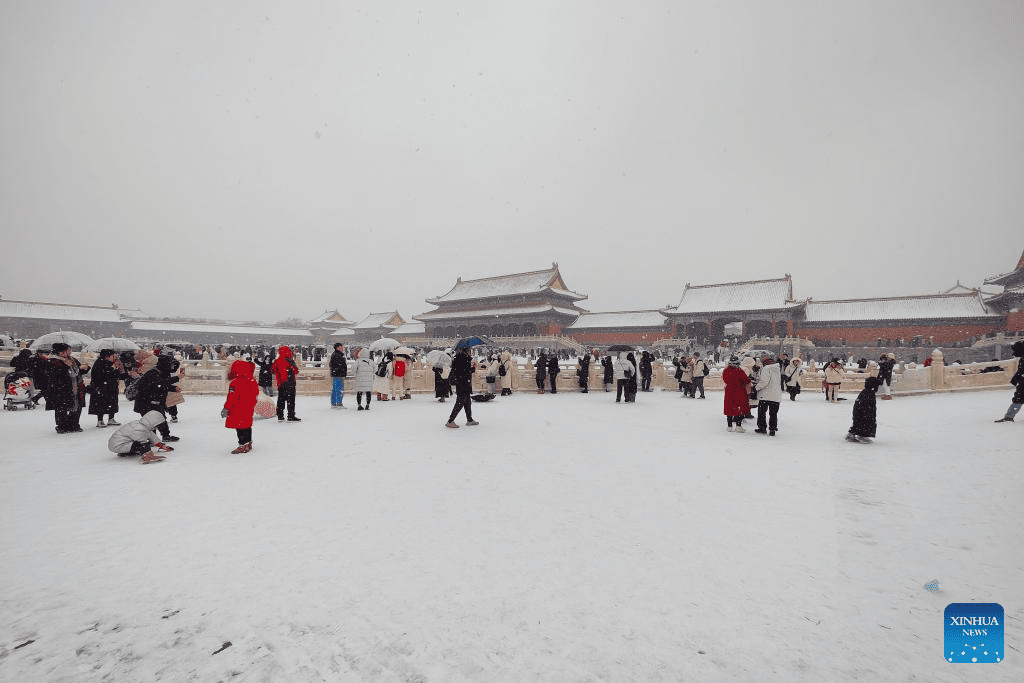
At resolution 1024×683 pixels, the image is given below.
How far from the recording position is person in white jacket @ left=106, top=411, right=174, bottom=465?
16.7 ft

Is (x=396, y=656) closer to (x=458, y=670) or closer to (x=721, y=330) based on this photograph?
(x=458, y=670)

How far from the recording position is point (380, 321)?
56531mm

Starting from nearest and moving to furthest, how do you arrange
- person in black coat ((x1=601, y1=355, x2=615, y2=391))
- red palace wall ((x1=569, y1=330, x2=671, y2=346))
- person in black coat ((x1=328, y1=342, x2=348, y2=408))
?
person in black coat ((x1=328, y1=342, x2=348, y2=408)) < person in black coat ((x1=601, y1=355, x2=615, y2=391)) < red palace wall ((x1=569, y1=330, x2=671, y2=346))

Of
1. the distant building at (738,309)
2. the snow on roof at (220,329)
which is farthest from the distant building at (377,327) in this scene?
the distant building at (738,309)

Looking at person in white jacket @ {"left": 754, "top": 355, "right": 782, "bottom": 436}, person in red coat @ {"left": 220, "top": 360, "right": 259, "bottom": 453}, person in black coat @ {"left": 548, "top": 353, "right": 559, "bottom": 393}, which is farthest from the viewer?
person in black coat @ {"left": 548, "top": 353, "right": 559, "bottom": 393}

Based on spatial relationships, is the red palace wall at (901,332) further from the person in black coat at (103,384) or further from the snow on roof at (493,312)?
the person in black coat at (103,384)

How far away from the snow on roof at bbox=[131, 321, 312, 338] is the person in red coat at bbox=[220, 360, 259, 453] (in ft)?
184

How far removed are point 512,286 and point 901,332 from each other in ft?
100

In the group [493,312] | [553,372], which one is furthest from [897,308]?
[553,372]

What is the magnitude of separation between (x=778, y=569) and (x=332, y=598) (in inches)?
101

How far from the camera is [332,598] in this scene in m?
2.35

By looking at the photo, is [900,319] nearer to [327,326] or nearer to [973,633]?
[973,633]

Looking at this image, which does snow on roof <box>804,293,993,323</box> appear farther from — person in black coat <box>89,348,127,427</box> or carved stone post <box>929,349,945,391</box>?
person in black coat <box>89,348,127,427</box>

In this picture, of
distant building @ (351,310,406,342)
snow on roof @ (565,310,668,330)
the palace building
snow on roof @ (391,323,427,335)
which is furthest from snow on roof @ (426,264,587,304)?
distant building @ (351,310,406,342)
